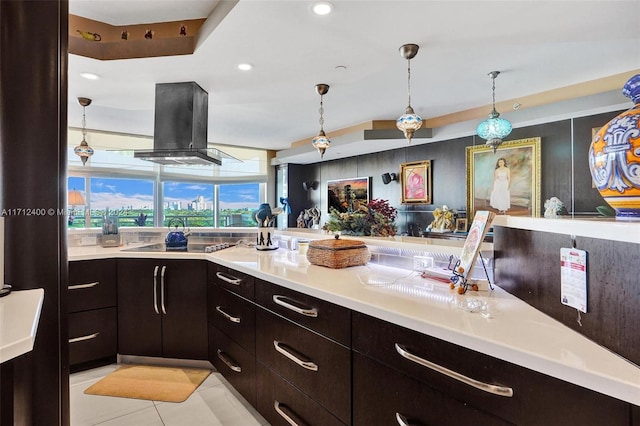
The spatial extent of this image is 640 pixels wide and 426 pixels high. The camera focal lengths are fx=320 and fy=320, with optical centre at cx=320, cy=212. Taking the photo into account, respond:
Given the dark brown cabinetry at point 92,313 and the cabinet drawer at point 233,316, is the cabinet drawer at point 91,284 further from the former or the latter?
the cabinet drawer at point 233,316

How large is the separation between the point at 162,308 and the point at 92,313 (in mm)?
531

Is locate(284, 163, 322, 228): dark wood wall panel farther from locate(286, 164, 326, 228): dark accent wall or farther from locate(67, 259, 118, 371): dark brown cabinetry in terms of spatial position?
locate(67, 259, 118, 371): dark brown cabinetry

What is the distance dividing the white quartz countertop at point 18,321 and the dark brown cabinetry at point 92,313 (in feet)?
5.50

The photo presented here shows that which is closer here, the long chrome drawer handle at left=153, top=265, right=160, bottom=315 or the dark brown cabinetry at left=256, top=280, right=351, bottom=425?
the dark brown cabinetry at left=256, top=280, right=351, bottom=425

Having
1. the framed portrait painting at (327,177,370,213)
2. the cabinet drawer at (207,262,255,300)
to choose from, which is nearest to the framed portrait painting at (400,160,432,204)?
the framed portrait painting at (327,177,370,213)

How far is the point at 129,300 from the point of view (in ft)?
8.32

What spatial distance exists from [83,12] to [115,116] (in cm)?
234

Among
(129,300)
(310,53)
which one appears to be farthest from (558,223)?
(129,300)

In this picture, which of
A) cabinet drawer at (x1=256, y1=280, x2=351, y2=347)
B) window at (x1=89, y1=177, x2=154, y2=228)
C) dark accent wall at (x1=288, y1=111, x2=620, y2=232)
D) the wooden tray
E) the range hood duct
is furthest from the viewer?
window at (x1=89, y1=177, x2=154, y2=228)

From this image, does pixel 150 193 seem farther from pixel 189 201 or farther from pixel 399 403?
pixel 399 403

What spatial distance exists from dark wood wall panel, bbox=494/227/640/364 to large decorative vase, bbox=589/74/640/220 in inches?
4.4

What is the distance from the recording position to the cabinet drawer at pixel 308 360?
126cm

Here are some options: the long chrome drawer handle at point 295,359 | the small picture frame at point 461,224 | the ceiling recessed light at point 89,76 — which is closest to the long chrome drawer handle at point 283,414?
the long chrome drawer handle at point 295,359

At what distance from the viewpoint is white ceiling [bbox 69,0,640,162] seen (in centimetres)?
204
